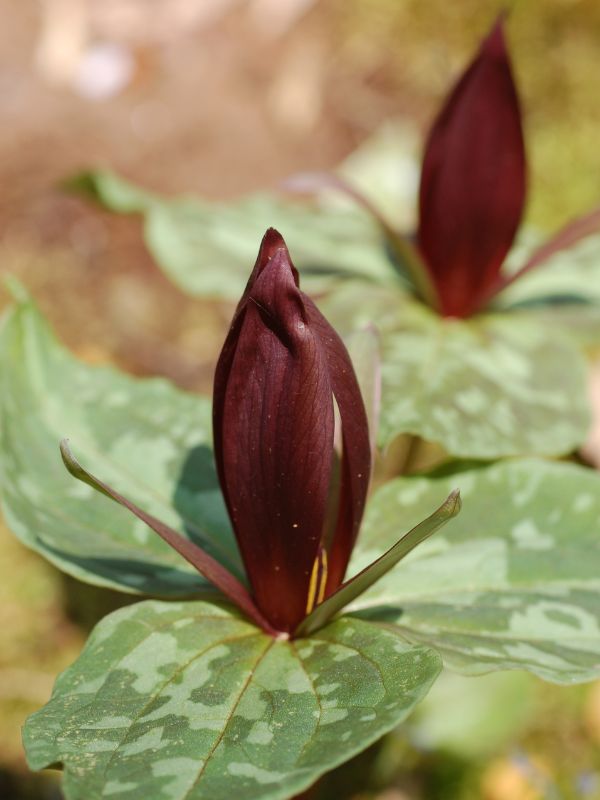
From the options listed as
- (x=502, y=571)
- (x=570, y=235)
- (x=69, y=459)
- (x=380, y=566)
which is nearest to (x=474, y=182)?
(x=570, y=235)

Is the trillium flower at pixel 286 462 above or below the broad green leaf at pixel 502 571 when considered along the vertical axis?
above

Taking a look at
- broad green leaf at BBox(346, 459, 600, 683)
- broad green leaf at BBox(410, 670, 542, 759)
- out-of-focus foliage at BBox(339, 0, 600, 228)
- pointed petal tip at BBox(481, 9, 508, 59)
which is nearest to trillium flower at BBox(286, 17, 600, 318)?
pointed petal tip at BBox(481, 9, 508, 59)

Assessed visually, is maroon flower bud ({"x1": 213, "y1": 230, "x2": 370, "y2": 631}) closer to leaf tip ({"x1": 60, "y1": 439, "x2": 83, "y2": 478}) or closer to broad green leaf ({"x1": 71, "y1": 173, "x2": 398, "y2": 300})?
leaf tip ({"x1": 60, "y1": 439, "x2": 83, "y2": 478})

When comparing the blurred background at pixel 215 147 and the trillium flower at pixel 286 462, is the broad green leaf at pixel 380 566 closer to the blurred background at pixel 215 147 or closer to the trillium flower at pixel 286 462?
the trillium flower at pixel 286 462

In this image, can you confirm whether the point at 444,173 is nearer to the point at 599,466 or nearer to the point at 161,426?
the point at 161,426

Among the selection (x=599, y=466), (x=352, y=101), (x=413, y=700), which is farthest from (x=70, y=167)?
(x=413, y=700)

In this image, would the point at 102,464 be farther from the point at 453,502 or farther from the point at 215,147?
the point at 215,147

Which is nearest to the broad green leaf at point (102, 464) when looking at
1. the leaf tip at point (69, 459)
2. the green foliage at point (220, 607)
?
the green foliage at point (220, 607)
